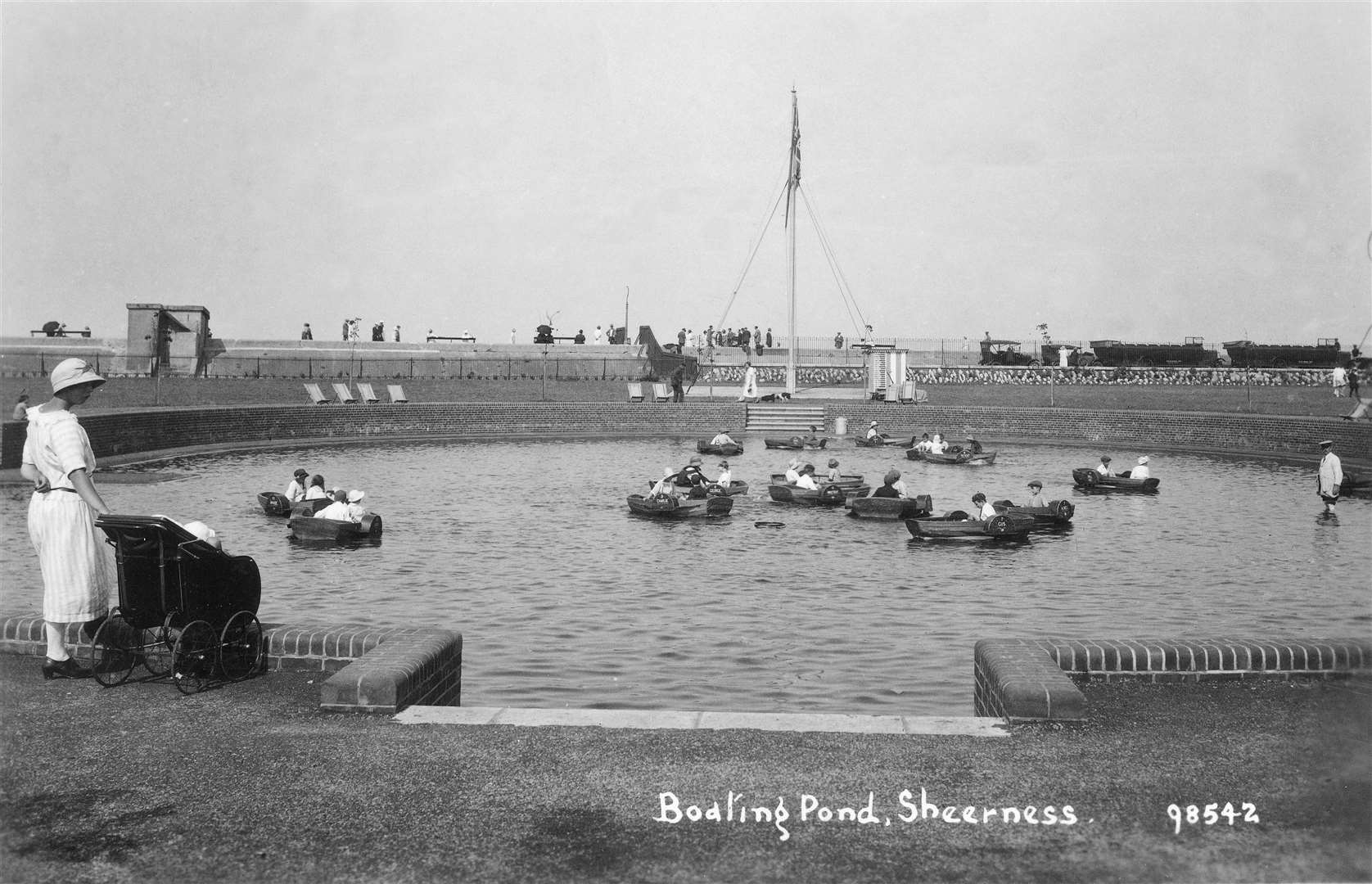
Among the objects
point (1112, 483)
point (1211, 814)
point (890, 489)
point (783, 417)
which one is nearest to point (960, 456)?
point (1112, 483)

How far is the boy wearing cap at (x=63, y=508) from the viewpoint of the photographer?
24.6ft

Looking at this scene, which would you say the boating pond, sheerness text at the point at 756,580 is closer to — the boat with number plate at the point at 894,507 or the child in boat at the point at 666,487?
the boat with number plate at the point at 894,507

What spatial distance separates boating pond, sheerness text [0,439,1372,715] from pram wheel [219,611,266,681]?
2.71 meters

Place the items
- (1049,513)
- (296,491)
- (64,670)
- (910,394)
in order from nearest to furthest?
1. (64,670)
2. (1049,513)
3. (296,491)
4. (910,394)

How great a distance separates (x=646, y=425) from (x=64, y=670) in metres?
36.8

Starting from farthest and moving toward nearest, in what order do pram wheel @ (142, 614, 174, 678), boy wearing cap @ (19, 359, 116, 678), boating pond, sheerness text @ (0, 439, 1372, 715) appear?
boating pond, sheerness text @ (0, 439, 1372, 715) < pram wheel @ (142, 614, 174, 678) < boy wearing cap @ (19, 359, 116, 678)

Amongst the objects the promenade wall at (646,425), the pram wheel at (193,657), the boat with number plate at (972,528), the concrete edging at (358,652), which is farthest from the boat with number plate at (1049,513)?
the pram wheel at (193,657)

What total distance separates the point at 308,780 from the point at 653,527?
1605 cm

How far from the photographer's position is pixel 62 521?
758cm

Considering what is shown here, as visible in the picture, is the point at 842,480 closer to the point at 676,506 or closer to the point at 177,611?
the point at 676,506

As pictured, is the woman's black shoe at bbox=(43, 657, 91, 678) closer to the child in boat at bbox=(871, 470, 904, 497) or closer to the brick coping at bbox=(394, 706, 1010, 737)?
the brick coping at bbox=(394, 706, 1010, 737)

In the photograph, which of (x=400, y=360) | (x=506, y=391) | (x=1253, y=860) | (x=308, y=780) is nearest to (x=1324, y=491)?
(x=1253, y=860)

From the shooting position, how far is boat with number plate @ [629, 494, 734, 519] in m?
23.0

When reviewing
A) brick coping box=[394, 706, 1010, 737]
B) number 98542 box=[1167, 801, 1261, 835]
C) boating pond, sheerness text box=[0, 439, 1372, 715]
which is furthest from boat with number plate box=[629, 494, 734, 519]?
number 98542 box=[1167, 801, 1261, 835]
